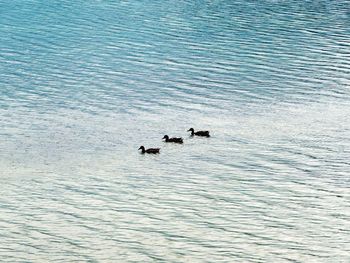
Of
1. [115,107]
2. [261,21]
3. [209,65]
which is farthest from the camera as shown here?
[261,21]

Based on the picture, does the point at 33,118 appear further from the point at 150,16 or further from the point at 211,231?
the point at 150,16

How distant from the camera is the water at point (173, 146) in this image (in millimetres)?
34156

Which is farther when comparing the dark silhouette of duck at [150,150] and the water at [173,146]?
the dark silhouette of duck at [150,150]

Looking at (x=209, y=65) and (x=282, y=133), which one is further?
(x=209, y=65)

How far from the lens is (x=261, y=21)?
88188 millimetres

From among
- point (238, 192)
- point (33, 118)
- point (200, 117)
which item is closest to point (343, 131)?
point (200, 117)

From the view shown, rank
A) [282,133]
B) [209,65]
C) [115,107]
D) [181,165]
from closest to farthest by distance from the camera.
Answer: [181,165], [282,133], [115,107], [209,65]

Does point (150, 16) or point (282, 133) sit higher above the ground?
point (150, 16)

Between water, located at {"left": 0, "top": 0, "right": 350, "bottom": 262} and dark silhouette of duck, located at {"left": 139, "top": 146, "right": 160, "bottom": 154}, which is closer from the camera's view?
water, located at {"left": 0, "top": 0, "right": 350, "bottom": 262}

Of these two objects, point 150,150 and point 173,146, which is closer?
point 150,150

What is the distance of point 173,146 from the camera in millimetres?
45812

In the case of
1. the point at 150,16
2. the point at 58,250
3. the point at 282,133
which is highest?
the point at 150,16

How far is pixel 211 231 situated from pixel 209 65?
108 ft

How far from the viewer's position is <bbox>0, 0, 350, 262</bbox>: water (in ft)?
112
